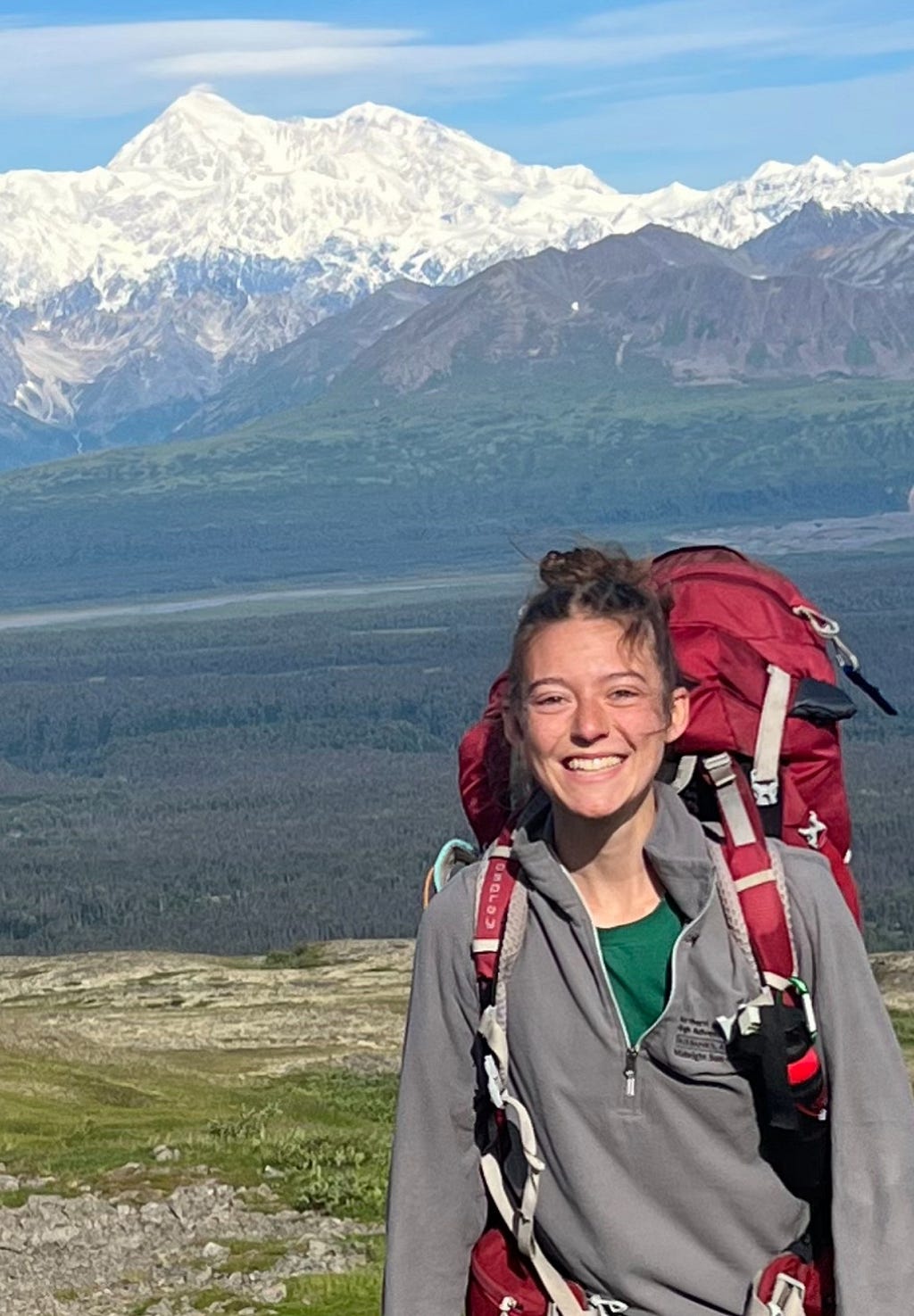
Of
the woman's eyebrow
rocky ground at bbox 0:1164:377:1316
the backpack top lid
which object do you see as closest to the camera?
the woman's eyebrow

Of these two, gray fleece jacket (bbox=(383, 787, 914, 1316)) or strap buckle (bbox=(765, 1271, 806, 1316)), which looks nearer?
gray fleece jacket (bbox=(383, 787, 914, 1316))

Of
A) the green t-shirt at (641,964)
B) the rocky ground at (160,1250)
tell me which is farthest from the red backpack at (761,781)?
the rocky ground at (160,1250)

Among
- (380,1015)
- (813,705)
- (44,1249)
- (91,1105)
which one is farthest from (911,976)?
(813,705)

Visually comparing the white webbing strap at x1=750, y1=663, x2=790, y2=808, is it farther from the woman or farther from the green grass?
the green grass

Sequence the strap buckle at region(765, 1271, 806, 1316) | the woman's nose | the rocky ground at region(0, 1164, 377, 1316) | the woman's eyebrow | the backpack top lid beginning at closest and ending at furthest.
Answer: the strap buckle at region(765, 1271, 806, 1316)
the woman's nose
the woman's eyebrow
the backpack top lid
the rocky ground at region(0, 1164, 377, 1316)

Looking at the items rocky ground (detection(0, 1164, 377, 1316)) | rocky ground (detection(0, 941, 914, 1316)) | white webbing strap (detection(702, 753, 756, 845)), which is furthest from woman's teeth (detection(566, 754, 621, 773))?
rocky ground (detection(0, 1164, 377, 1316))

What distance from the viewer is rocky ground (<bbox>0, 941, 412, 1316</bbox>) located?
25.2 m

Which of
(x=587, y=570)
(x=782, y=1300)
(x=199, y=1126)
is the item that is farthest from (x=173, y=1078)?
(x=782, y=1300)

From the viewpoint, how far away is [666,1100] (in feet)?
26.6

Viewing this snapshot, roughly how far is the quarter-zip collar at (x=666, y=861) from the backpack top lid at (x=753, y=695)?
1.20 feet

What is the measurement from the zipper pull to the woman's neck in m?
0.48

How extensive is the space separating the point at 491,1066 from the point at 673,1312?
1.09 m

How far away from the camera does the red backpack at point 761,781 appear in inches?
310

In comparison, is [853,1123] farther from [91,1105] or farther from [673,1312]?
[91,1105]
